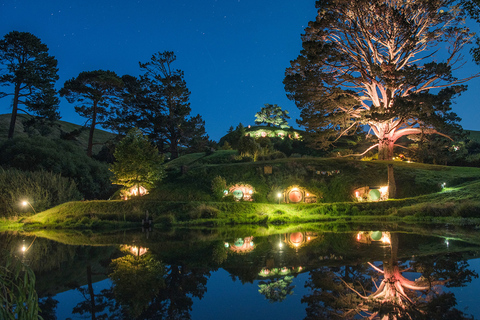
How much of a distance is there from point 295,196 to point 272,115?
193 feet

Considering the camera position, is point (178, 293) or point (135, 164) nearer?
point (178, 293)

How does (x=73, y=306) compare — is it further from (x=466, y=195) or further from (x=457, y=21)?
(x=457, y=21)

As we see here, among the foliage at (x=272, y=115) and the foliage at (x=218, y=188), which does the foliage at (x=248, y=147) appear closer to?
the foliage at (x=218, y=188)

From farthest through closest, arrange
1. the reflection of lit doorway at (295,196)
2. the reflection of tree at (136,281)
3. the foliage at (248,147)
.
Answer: the foliage at (248,147) < the reflection of lit doorway at (295,196) < the reflection of tree at (136,281)

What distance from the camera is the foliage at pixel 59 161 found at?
34781 mm

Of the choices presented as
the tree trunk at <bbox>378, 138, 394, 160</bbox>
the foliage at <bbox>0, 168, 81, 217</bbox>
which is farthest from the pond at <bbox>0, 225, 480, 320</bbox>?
the tree trunk at <bbox>378, 138, 394, 160</bbox>

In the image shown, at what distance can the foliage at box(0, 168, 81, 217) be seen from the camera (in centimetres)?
2381

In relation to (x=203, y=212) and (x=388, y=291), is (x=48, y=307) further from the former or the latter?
(x=203, y=212)

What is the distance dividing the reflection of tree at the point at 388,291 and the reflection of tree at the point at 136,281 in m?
2.86

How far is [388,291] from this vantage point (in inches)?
221

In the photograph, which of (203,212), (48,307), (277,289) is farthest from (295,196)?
(48,307)

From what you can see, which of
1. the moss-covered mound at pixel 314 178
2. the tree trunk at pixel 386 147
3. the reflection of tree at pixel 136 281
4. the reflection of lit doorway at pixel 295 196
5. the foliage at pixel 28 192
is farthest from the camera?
the tree trunk at pixel 386 147

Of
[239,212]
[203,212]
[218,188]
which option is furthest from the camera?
[218,188]

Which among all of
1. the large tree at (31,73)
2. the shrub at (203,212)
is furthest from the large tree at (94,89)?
the shrub at (203,212)
